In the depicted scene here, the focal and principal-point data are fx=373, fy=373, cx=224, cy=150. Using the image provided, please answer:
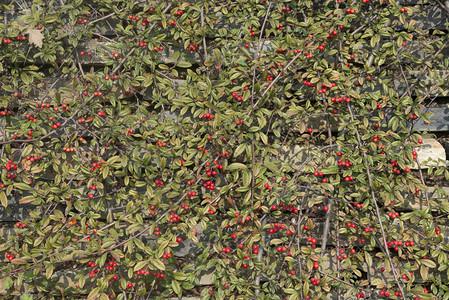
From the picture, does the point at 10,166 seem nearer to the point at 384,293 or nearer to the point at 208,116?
the point at 208,116

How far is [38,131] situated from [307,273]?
207 cm

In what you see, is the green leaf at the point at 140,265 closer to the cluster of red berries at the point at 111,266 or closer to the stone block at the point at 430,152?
the cluster of red berries at the point at 111,266

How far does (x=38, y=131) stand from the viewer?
2.55 m

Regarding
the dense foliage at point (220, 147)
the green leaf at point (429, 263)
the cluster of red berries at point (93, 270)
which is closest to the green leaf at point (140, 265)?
the dense foliage at point (220, 147)

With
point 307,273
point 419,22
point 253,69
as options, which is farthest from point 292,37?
point 307,273

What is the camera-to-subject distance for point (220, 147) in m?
2.53

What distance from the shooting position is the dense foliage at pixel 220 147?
8.01ft

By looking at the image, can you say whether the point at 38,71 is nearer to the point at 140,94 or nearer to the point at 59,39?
the point at 59,39

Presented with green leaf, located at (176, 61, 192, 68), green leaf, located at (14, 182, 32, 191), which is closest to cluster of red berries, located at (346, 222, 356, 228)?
green leaf, located at (176, 61, 192, 68)

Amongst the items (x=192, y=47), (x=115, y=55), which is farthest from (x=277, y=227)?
(x=115, y=55)

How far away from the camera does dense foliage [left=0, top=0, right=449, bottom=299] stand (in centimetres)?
244

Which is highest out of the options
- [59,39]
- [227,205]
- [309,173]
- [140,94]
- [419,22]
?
[419,22]

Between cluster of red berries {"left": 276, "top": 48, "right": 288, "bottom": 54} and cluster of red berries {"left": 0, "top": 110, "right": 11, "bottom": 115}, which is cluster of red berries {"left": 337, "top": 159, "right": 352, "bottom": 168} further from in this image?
cluster of red berries {"left": 0, "top": 110, "right": 11, "bottom": 115}

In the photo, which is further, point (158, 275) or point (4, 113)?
point (4, 113)
